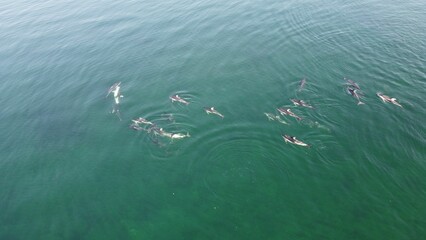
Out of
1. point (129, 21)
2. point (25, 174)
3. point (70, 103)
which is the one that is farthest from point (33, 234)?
point (129, 21)

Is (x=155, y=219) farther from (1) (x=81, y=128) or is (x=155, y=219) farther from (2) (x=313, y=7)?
(2) (x=313, y=7)

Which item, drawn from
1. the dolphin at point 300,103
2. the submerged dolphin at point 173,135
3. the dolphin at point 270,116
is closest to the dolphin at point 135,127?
the submerged dolphin at point 173,135

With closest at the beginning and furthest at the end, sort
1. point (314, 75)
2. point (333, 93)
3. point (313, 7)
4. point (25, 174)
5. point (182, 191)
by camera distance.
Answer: point (182, 191)
point (25, 174)
point (333, 93)
point (314, 75)
point (313, 7)

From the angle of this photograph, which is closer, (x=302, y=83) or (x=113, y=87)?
(x=302, y=83)

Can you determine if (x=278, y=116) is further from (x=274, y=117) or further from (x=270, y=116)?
(x=270, y=116)

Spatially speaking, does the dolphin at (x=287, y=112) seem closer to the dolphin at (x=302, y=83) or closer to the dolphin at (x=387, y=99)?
the dolphin at (x=302, y=83)

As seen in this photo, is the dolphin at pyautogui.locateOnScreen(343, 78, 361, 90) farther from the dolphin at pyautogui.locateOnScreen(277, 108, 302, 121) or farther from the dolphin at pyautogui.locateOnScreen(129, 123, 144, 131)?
the dolphin at pyautogui.locateOnScreen(129, 123, 144, 131)

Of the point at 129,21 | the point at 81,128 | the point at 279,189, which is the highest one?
the point at 129,21

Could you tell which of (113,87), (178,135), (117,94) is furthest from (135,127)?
(113,87)

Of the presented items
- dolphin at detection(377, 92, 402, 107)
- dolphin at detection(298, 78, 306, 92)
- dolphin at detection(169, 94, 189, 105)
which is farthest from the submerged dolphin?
dolphin at detection(377, 92, 402, 107)
